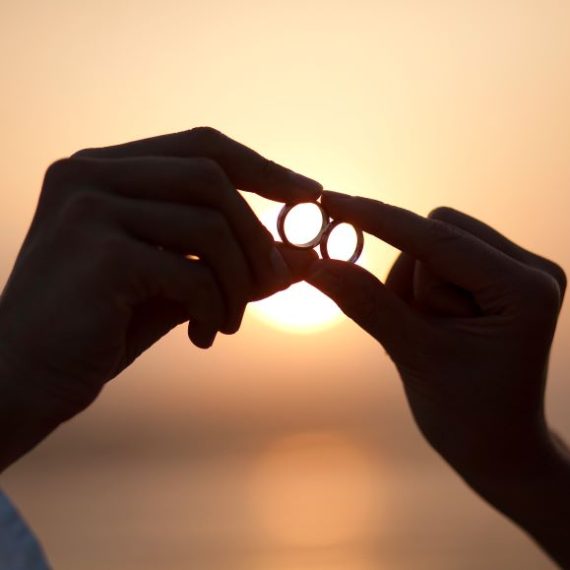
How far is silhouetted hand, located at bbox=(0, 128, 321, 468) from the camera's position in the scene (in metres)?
0.94

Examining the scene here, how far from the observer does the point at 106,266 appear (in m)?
0.94

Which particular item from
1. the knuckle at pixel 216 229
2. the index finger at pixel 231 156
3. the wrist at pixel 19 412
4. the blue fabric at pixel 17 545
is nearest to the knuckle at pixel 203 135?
the index finger at pixel 231 156

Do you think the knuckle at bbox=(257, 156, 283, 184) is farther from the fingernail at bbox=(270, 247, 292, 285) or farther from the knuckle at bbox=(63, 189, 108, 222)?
the knuckle at bbox=(63, 189, 108, 222)

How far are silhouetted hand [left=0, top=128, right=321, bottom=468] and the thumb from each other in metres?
0.19

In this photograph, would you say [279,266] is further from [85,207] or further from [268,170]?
[85,207]

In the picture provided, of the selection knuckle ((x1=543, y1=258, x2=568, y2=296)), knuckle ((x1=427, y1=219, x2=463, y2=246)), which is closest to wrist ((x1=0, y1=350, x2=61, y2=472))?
knuckle ((x1=427, y1=219, x2=463, y2=246))

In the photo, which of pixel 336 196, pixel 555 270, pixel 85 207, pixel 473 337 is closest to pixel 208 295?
pixel 85 207

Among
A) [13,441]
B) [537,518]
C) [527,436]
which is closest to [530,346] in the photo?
[527,436]

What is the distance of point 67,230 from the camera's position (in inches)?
37.0

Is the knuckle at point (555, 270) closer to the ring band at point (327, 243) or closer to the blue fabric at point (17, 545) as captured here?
the ring band at point (327, 243)

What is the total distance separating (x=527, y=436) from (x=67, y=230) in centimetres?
85

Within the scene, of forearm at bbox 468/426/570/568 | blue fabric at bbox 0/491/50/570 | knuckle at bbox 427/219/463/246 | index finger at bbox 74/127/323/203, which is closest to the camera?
blue fabric at bbox 0/491/50/570

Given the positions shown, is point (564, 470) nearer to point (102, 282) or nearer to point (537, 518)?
point (537, 518)

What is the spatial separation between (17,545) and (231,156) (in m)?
0.59
